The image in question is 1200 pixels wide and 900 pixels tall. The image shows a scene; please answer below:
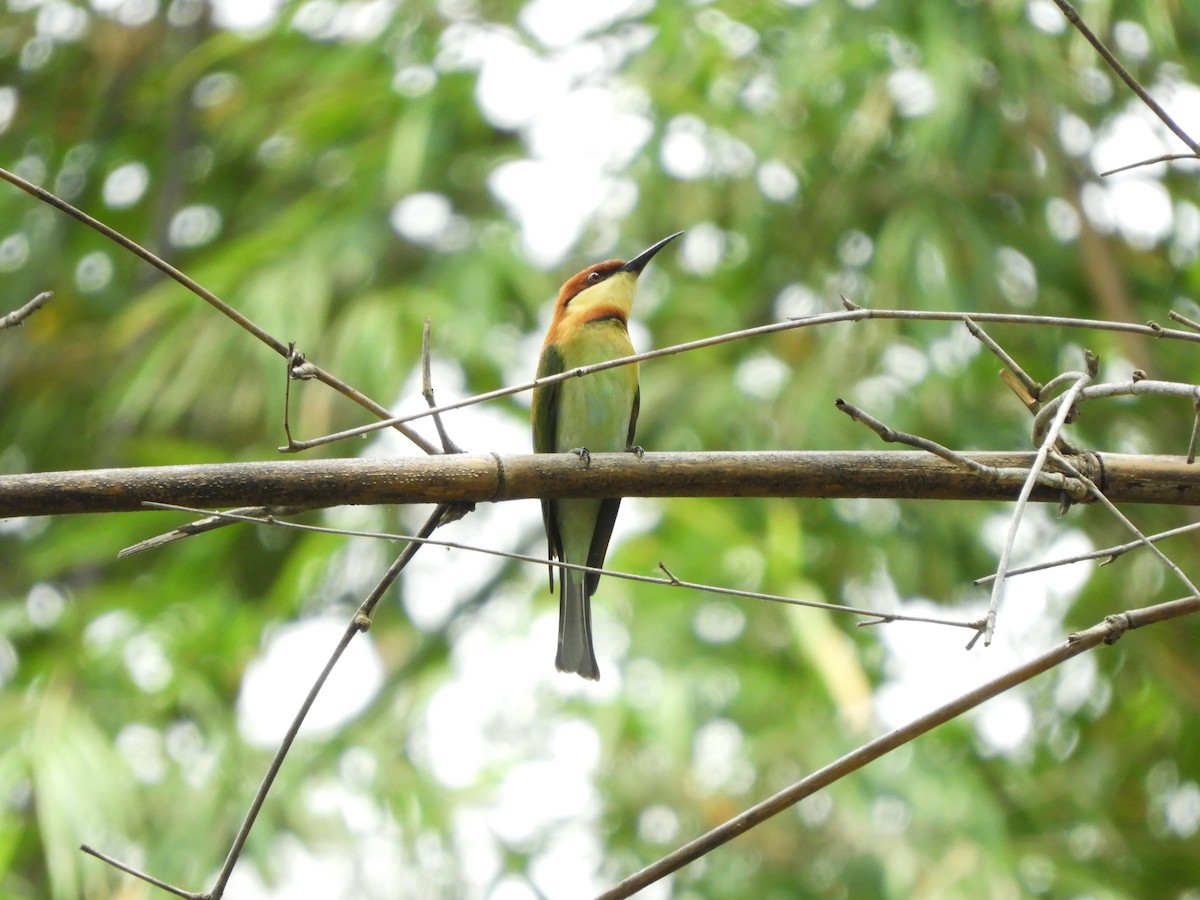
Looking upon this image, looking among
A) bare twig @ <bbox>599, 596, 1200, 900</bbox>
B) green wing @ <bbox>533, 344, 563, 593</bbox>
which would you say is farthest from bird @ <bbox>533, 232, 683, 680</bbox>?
bare twig @ <bbox>599, 596, 1200, 900</bbox>

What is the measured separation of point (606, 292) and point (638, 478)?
2.37 meters

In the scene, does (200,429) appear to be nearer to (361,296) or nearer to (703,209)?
(361,296)

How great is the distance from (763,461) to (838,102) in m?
3.90

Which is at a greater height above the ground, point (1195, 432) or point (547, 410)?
point (1195, 432)

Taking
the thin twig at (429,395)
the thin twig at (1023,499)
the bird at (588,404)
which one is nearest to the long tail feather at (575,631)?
the bird at (588,404)

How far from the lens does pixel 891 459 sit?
6.35ft

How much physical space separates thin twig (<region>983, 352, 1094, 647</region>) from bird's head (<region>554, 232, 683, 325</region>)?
95.9 inches

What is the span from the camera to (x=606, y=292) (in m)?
4.29

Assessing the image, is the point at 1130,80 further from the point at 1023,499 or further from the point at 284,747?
the point at 284,747

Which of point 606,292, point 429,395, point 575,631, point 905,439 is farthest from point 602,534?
point 905,439

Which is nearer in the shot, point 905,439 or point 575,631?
point 905,439

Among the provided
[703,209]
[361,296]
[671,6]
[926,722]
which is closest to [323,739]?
[361,296]

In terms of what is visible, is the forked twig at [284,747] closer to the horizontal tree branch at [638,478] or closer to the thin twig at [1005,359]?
the horizontal tree branch at [638,478]

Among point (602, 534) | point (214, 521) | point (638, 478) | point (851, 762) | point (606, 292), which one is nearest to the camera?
point (851, 762)
